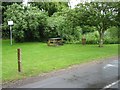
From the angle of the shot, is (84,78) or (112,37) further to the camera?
(112,37)

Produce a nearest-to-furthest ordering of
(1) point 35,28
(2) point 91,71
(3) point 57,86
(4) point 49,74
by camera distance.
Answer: (3) point 57,86 < (4) point 49,74 < (2) point 91,71 < (1) point 35,28

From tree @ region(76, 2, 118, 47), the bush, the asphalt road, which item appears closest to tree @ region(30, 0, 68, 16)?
the bush

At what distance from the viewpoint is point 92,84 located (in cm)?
818

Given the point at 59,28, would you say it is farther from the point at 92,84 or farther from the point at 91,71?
the point at 92,84

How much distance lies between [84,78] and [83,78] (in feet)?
0.11

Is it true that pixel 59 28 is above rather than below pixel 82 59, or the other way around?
above

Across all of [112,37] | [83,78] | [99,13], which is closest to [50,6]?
[112,37]

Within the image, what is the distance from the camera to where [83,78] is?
902 cm

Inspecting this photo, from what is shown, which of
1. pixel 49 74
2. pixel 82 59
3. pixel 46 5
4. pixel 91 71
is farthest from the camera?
pixel 46 5

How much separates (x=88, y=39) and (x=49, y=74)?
1408cm

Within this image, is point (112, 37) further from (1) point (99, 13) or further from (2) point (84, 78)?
(2) point (84, 78)

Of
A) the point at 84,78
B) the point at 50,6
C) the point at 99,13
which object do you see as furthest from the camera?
the point at 50,6

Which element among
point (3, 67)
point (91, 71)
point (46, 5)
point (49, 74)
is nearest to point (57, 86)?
point (49, 74)

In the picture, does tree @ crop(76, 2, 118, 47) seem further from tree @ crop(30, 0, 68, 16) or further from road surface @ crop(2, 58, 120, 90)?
tree @ crop(30, 0, 68, 16)
